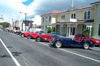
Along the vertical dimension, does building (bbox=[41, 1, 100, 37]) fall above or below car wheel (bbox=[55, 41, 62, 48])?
above

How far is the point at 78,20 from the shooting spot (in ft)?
89.1

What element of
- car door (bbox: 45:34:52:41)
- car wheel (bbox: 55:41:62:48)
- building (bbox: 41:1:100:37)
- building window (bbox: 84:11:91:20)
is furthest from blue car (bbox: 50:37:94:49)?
building window (bbox: 84:11:91:20)

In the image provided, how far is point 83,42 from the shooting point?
1206cm

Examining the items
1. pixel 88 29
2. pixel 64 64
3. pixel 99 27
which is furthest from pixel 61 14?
pixel 64 64

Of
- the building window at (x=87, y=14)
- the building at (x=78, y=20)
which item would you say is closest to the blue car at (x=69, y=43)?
the building at (x=78, y=20)

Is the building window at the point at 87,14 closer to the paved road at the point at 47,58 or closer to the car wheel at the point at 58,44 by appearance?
the car wheel at the point at 58,44

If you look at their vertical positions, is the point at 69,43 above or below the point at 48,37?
below

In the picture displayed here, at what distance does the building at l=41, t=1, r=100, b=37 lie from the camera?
20845mm

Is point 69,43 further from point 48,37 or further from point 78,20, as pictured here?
point 78,20

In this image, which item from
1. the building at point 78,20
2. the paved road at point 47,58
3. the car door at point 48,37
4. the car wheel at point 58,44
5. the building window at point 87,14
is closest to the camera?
the paved road at point 47,58

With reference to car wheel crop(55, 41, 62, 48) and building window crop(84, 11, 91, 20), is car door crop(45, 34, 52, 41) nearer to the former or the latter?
car wheel crop(55, 41, 62, 48)

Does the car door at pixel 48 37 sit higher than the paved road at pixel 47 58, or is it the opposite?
the car door at pixel 48 37

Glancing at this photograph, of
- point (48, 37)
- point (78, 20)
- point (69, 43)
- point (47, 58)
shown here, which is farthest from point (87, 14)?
point (47, 58)

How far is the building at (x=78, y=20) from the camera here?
2085 centimetres
